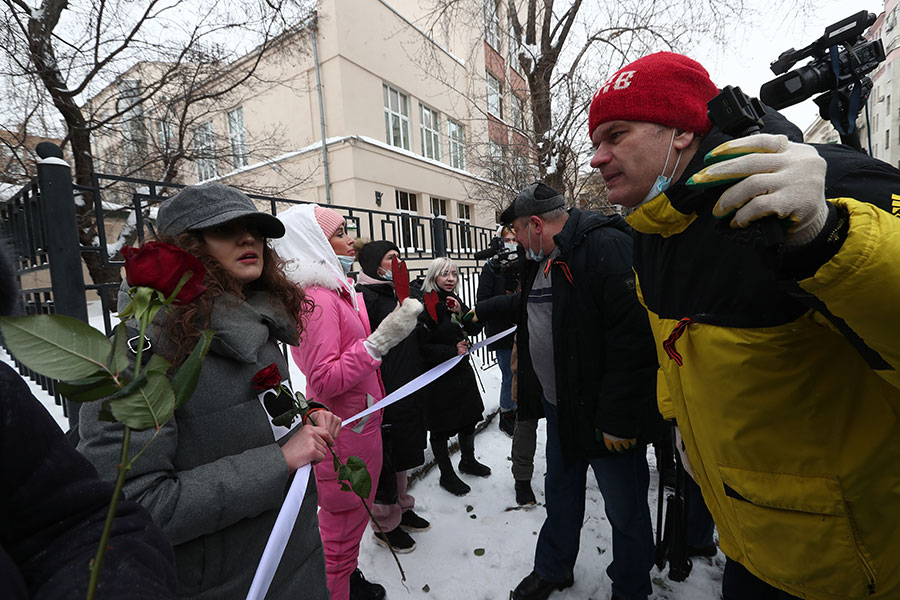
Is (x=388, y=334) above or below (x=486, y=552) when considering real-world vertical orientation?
above

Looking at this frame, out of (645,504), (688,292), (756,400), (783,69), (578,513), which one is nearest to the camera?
(756,400)

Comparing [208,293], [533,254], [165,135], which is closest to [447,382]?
[533,254]

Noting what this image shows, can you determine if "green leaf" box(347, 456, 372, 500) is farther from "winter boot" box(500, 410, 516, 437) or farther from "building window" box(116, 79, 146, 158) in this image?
"building window" box(116, 79, 146, 158)

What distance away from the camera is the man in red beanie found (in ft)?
2.56

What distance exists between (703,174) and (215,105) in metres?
10.1

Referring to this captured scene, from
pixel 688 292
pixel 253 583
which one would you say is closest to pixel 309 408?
pixel 253 583

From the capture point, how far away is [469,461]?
3660 millimetres

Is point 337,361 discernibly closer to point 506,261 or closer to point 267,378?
point 267,378

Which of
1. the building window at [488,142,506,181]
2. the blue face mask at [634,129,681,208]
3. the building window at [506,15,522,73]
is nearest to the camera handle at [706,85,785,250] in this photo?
the blue face mask at [634,129,681,208]

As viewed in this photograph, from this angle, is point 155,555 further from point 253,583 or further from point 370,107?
point 370,107

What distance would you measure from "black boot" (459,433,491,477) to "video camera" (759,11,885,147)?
3.10m

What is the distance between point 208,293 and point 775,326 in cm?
158

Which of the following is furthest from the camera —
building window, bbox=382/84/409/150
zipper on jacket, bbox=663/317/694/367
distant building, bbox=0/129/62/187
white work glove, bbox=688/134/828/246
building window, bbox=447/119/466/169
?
building window, bbox=447/119/466/169

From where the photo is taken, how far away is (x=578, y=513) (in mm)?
2271
